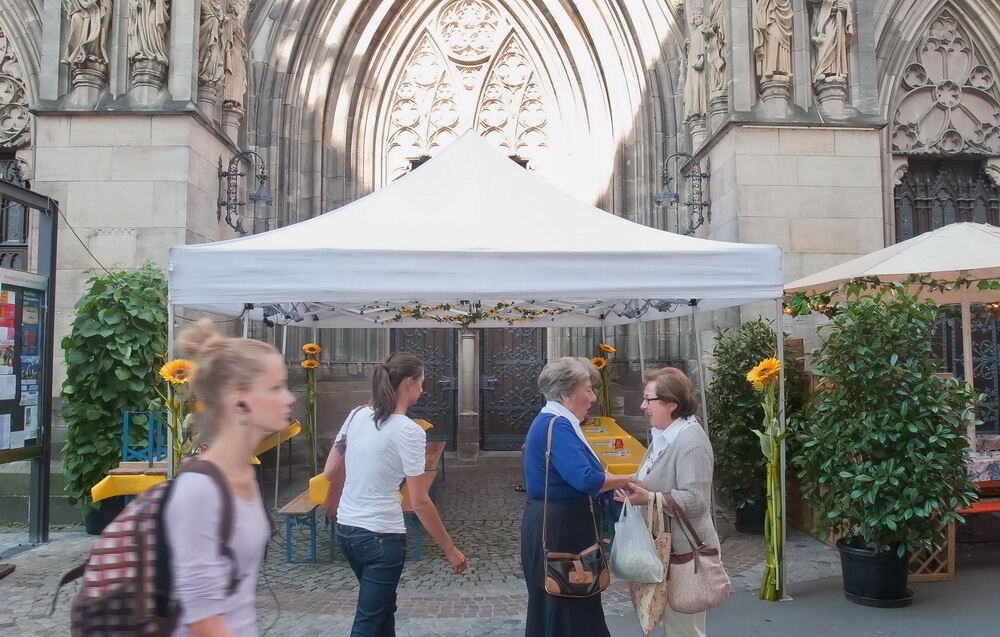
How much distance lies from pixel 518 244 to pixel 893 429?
8.02 feet

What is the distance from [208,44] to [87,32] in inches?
46.1

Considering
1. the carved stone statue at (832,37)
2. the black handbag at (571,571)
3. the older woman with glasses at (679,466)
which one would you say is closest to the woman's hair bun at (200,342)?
the black handbag at (571,571)

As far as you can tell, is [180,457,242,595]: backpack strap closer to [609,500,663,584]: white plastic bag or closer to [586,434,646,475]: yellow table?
[609,500,663,584]: white plastic bag

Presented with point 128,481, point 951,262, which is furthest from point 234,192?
point 951,262

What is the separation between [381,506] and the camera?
9.60 ft

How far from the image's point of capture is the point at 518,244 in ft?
14.5

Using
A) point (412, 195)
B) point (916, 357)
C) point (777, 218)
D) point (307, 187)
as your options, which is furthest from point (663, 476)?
point (307, 187)

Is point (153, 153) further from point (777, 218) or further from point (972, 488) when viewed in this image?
point (972, 488)

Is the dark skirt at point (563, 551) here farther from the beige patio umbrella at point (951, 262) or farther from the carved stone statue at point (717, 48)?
the carved stone statue at point (717, 48)

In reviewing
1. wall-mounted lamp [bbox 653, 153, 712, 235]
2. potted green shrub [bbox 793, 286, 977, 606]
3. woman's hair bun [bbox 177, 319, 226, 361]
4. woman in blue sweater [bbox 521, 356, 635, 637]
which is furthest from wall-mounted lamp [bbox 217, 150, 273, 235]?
woman's hair bun [bbox 177, 319, 226, 361]

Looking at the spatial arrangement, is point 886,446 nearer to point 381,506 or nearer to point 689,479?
point 689,479

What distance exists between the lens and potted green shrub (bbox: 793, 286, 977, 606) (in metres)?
4.42

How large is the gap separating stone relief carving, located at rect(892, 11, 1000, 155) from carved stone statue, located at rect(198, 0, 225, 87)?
809cm

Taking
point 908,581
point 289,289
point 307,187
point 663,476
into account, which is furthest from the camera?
point 307,187
